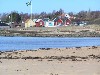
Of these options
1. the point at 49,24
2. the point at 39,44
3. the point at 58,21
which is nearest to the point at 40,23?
the point at 49,24

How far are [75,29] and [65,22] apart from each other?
86.3 feet

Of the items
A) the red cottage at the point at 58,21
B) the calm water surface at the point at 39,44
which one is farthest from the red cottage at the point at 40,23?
the calm water surface at the point at 39,44

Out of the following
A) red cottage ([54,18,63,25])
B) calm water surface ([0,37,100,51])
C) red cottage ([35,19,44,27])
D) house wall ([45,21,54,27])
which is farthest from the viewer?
red cottage ([54,18,63,25])

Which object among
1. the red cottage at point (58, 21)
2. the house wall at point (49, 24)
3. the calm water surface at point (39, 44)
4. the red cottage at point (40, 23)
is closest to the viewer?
the calm water surface at point (39, 44)

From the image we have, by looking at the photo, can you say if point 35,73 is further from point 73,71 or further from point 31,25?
point 31,25

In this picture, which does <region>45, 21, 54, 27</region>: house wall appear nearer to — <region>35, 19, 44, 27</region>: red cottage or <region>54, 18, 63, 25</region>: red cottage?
<region>54, 18, 63, 25</region>: red cottage

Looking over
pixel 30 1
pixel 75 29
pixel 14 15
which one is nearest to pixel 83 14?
pixel 14 15

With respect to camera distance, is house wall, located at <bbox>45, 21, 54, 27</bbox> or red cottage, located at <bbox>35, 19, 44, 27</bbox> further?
house wall, located at <bbox>45, 21, 54, 27</bbox>

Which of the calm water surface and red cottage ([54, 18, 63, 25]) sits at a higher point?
red cottage ([54, 18, 63, 25])

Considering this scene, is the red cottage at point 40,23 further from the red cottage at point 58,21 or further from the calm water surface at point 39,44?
the calm water surface at point 39,44

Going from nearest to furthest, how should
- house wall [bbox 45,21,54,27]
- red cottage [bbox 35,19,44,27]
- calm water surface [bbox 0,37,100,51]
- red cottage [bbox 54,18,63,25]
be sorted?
calm water surface [bbox 0,37,100,51], red cottage [bbox 35,19,44,27], house wall [bbox 45,21,54,27], red cottage [bbox 54,18,63,25]

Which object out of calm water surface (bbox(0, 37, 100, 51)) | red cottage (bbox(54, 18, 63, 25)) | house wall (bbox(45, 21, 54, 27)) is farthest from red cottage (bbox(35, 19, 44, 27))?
calm water surface (bbox(0, 37, 100, 51))

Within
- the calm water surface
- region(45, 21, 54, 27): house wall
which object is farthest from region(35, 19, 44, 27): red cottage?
the calm water surface

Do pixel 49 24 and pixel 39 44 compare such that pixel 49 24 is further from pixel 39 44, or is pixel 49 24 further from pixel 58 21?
pixel 39 44
